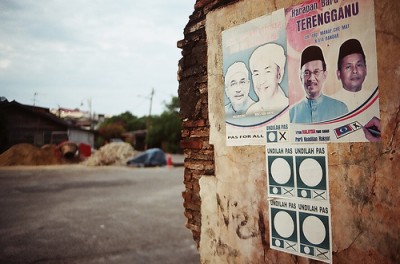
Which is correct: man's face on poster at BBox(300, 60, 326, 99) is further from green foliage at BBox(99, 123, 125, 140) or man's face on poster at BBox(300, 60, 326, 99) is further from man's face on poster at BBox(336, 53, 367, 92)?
green foliage at BBox(99, 123, 125, 140)

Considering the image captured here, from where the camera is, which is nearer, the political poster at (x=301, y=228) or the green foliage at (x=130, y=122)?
the political poster at (x=301, y=228)

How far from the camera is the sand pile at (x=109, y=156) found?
20748mm

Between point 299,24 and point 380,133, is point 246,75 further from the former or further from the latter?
point 380,133

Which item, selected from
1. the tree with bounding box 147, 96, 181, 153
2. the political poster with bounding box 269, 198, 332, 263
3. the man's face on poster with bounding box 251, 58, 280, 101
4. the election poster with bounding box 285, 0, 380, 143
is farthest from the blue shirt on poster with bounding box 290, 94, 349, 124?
the tree with bounding box 147, 96, 181, 153

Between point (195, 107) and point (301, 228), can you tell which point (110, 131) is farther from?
point (301, 228)

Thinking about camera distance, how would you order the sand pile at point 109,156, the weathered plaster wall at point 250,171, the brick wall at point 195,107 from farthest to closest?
the sand pile at point 109,156, the brick wall at point 195,107, the weathered plaster wall at point 250,171

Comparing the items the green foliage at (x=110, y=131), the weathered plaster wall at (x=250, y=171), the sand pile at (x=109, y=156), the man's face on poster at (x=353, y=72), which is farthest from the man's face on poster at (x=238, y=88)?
the green foliage at (x=110, y=131)

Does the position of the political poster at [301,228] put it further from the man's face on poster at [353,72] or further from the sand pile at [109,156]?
the sand pile at [109,156]

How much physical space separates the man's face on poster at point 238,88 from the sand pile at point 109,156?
19822 mm

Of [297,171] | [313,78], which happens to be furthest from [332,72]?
[297,171]

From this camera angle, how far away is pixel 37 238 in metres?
5.19

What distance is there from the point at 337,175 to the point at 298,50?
98cm

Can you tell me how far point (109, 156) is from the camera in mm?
21062

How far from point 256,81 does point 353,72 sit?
768 millimetres
